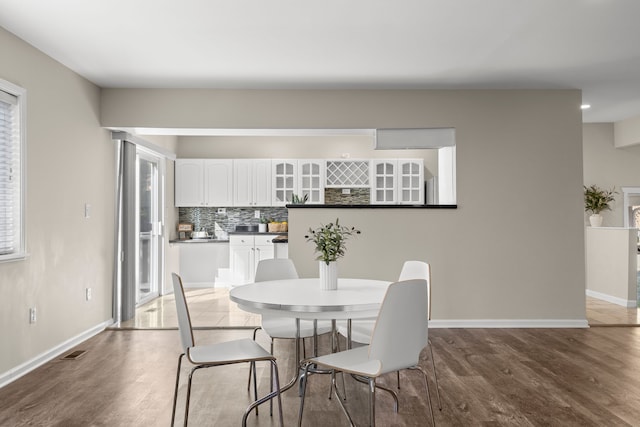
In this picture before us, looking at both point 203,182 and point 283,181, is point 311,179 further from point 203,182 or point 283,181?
point 203,182

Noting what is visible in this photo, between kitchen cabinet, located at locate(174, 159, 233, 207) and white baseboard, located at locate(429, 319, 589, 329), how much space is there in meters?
4.14

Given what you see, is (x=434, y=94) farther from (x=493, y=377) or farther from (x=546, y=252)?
(x=493, y=377)

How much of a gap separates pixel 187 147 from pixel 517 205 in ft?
17.4

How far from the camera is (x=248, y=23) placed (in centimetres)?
346

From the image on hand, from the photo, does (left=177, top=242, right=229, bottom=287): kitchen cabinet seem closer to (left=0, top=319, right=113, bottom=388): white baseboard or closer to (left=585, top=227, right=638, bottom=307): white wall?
(left=0, top=319, right=113, bottom=388): white baseboard

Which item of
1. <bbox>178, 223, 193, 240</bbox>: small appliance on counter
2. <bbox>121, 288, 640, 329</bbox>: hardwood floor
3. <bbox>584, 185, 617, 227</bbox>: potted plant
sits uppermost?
<bbox>584, 185, 617, 227</bbox>: potted plant

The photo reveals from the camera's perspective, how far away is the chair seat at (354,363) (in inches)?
88.7

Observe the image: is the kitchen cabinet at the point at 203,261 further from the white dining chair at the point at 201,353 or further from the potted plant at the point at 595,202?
the potted plant at the point at 595,202

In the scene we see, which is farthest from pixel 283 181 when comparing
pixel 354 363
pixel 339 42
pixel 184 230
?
pixel 354 363

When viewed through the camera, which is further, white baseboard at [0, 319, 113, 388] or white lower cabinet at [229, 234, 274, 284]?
white lower cabinet at [229, 234, 274, 284]

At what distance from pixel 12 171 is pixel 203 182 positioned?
4234 mm

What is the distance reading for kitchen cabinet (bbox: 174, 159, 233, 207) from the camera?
7.80 metres

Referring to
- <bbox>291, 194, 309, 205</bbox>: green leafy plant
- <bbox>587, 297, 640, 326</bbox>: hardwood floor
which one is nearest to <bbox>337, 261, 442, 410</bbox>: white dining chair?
<bbox>587, 297, 640, 326</bbox>: hardwood floor

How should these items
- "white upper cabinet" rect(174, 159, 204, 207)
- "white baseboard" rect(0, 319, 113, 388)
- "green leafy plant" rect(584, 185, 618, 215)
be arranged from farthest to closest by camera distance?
1. "white upper cabinet" rect(174, 159, 204, 207)
2. "green leafy plant" rect(584, 185, 618, 215)
3. "white baseboard" rect(0, 319, 113, 388)
